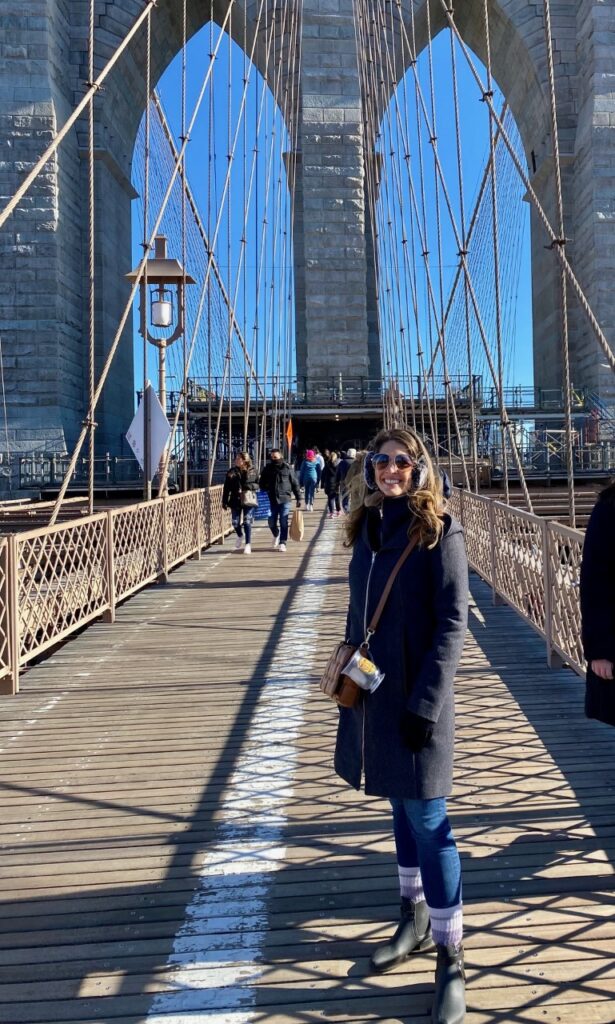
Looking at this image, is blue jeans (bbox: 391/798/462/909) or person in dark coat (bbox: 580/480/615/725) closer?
blue jeans (bbox: 391/798/462/909)

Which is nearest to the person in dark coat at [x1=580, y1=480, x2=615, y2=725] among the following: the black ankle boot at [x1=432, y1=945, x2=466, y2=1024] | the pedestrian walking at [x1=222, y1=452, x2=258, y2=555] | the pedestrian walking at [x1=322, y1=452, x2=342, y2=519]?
the black ankle boot at [x1=432, y1=945, x2=466, y2=1024]

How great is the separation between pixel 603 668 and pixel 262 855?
1.20 metres

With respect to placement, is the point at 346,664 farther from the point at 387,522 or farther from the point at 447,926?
the point at 447,926

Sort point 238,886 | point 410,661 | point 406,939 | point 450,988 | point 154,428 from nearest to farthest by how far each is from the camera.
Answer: point 450,988, point 410,661, point 406,939, point 238,886, point 154,428

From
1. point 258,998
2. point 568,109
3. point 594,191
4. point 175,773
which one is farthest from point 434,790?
point 568,109

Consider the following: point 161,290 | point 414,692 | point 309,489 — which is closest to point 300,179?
point 309,489

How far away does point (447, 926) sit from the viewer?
1.87 m

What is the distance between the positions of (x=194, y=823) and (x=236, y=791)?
29 cm

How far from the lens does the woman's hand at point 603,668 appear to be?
2184 mm

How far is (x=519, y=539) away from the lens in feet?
18.9

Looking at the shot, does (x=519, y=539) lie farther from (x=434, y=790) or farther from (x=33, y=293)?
(x=33, y=293)

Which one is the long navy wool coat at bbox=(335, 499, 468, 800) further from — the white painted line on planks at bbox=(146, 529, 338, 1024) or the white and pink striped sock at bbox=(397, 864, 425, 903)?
the white painted line on planks at bbox=(146, 529, 338, 1024)

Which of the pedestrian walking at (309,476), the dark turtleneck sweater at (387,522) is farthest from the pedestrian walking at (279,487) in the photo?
the dark turtleneck sweater at (387,522)

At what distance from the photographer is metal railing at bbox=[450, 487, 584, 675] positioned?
169 inches
